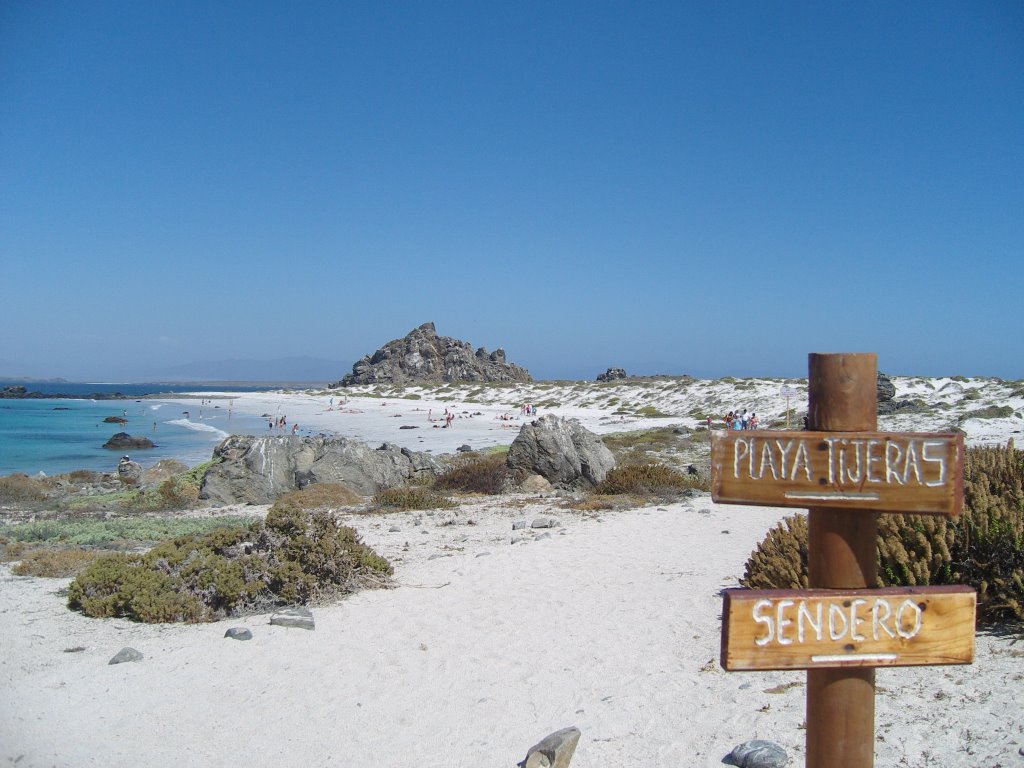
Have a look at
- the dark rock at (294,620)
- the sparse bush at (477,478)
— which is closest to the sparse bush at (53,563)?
the dark rock at (294,620)

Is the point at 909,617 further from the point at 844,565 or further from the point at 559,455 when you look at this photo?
the point at 559,455

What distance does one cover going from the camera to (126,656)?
6109mm

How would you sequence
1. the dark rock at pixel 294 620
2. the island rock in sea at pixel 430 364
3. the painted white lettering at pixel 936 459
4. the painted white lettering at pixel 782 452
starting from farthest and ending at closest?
1. the island rock in sea at pixel 430 364
2. the dark rock at pixel 294 620
3. the painted white lettering at pixel 782 452
4. the painted white lettering at pixel 936 459

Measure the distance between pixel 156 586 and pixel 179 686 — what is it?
2.20 m

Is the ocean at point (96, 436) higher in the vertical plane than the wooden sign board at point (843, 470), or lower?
lower

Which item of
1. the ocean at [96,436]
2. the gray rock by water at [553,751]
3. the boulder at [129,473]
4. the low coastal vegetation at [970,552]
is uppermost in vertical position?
the low coastal vegetation at [970,552]

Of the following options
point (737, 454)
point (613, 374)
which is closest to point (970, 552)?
point (737, 454)

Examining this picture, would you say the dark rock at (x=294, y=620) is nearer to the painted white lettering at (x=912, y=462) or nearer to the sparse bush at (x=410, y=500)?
the painted white lettering at (x=912, y=462)

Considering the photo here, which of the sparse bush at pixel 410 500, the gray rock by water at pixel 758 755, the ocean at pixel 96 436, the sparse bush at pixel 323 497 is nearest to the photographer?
the gray rock by water at pixel 758 755

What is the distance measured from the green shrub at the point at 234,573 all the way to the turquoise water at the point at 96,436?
20298 millimetres

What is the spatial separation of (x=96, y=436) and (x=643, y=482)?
38.5 metres

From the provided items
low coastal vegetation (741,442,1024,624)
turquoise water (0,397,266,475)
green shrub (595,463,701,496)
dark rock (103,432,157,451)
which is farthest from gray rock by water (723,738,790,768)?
dark rock (103,432,157,451)

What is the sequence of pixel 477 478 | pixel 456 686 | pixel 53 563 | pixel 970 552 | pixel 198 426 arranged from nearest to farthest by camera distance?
1. pixel 970 552
2. pixel 456 686
3. pixel 53 563
4. pixel 477 478
5. pixel 198 426

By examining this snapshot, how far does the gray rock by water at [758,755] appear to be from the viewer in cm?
381
